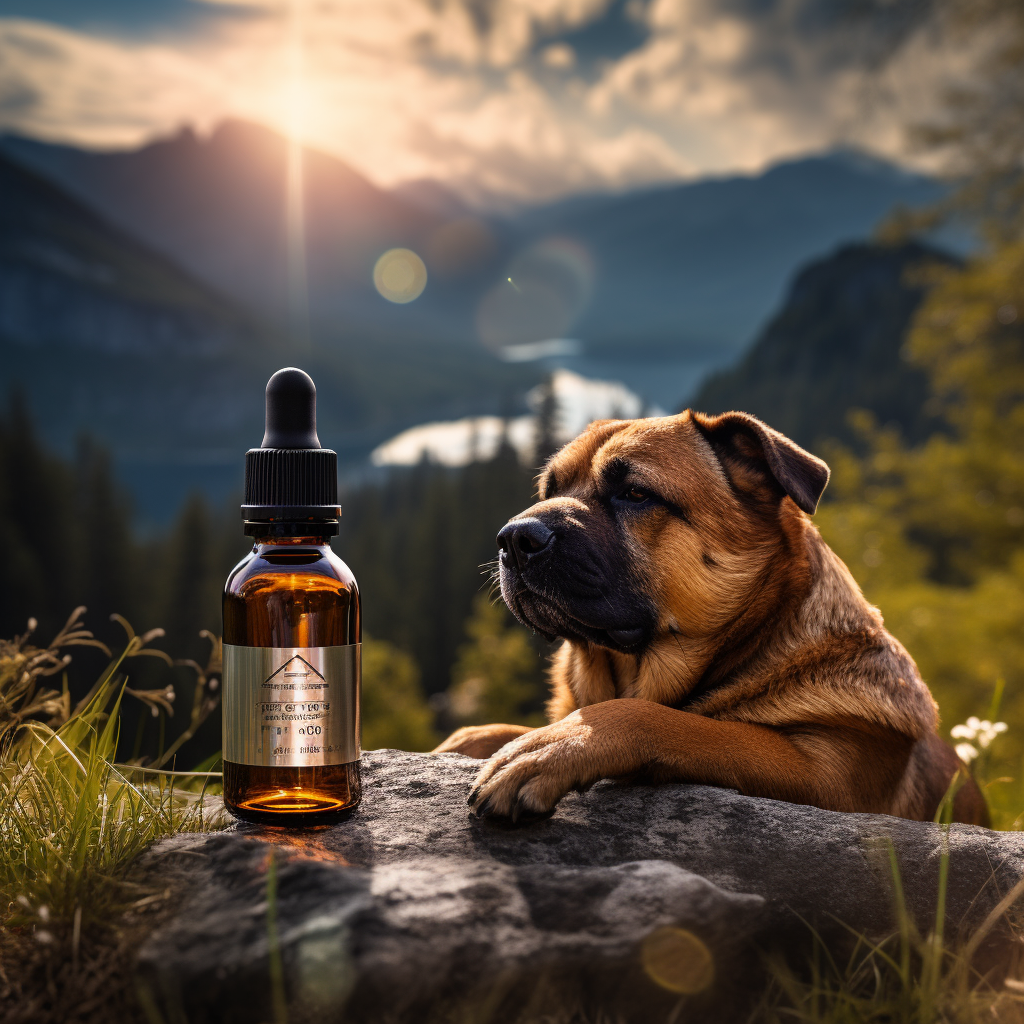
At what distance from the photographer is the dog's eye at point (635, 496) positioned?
3.91 metres

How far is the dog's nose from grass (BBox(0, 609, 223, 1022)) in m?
1.49

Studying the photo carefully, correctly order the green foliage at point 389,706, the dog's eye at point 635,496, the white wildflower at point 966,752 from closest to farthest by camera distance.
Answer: the dog's eye at point 635,496, the white wildflower at point 966,752, the green foliage at point 389,706

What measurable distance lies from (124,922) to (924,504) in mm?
26519

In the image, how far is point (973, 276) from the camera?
21.6 m

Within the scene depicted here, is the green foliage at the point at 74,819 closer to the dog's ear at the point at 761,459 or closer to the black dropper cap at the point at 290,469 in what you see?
the black dropper cap at the point at 290,469

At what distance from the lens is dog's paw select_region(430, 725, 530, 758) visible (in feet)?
13.1

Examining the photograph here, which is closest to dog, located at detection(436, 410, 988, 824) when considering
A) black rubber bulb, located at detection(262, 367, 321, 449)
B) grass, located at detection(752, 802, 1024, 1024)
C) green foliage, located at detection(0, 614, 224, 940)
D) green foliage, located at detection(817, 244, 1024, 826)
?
grass, located at detection(752, 802, 1024, 1024)

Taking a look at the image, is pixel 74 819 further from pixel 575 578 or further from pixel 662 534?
pixel 662 534

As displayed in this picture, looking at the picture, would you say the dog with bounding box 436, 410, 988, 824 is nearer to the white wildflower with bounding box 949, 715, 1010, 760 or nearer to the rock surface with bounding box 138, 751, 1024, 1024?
the rock surface with bounding box 138, 751, 1024, 1024

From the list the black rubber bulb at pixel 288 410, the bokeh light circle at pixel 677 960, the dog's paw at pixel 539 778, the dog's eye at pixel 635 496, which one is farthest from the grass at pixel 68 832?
the dog's eye at pixel 635 496

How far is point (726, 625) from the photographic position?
150 inches

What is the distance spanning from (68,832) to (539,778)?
1558mm

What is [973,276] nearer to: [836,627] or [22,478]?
[836,627]

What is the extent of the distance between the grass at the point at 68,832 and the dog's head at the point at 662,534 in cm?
152
